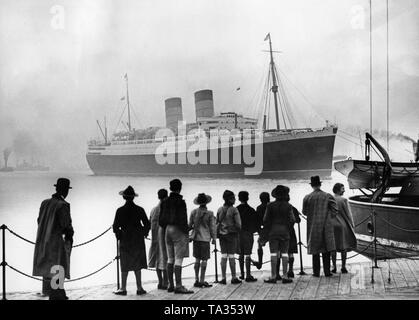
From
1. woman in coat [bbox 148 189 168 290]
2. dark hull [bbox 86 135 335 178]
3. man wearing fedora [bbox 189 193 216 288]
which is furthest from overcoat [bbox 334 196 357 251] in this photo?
dark hull [bbox 86 135 335 178]

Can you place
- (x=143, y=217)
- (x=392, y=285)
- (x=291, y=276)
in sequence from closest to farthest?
(x=143, y=217)
(x=392, y=285)
(x=291, y=276)

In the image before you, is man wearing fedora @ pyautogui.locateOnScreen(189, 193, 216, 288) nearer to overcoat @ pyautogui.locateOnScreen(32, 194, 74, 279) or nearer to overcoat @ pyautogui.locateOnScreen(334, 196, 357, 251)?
overcoat @ pyautogui.locateOnScreen(32, 194, 74, 279)

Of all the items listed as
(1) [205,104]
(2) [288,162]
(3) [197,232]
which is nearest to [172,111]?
(1) [205,104]

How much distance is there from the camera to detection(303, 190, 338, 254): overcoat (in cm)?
530

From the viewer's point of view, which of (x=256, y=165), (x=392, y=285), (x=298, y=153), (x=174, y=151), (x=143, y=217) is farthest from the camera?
(x=174, y=151)

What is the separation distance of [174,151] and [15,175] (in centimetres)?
1951

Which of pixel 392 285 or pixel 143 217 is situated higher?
pixel 143 217

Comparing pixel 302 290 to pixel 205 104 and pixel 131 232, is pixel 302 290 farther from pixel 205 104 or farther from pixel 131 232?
pixel 205 104

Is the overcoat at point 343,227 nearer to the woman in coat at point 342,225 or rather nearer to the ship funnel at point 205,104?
the woman in coat at point 342,225

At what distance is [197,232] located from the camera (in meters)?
4.86

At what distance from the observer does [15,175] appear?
47125 mm
